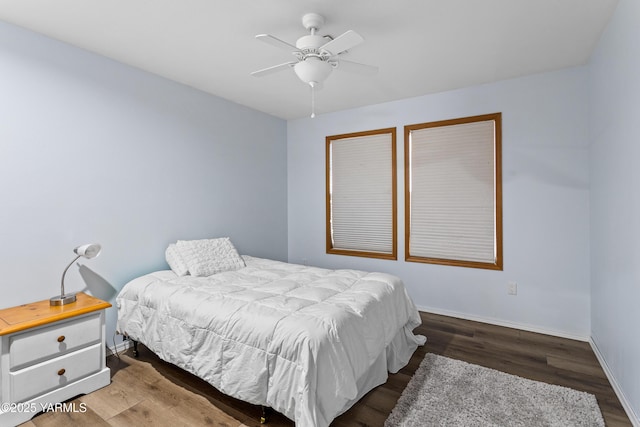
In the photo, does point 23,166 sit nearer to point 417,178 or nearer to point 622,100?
point 417,178

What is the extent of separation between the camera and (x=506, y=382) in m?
2.24

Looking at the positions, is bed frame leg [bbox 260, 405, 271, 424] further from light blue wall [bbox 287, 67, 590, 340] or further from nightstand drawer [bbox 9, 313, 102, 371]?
light blue wall [bbox 287, 67, 590, 340]

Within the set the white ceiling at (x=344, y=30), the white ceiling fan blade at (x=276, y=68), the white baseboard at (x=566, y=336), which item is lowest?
the white baseboard at (x=566, y=336)

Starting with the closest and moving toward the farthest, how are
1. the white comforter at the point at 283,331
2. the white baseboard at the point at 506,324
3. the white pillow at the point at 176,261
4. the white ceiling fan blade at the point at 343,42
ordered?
1. the white comforter at the point at 283,331
2. the white ceiling fan blade at the point at 343,42
3. the white pillow at the point at 176,261
4. the white baseboard at the point at 506,324

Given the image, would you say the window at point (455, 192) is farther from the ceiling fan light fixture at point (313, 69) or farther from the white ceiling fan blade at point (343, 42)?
the white ceiling fan blade at point (343, 42)

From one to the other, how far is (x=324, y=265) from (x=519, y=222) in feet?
8.05

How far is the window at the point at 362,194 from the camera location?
400 centimetres

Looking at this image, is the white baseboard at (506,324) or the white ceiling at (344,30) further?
the white baseboard at (506,324)

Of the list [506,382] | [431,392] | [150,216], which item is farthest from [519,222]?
[150,216]

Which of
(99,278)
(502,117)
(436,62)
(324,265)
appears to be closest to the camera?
(99,278)

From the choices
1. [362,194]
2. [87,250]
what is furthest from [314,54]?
[362,194]

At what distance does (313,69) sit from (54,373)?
2665 mm

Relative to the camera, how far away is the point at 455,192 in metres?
3.55

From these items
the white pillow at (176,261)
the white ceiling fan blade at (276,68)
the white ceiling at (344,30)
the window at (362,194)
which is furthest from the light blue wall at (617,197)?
the white pillow at (176,261)
